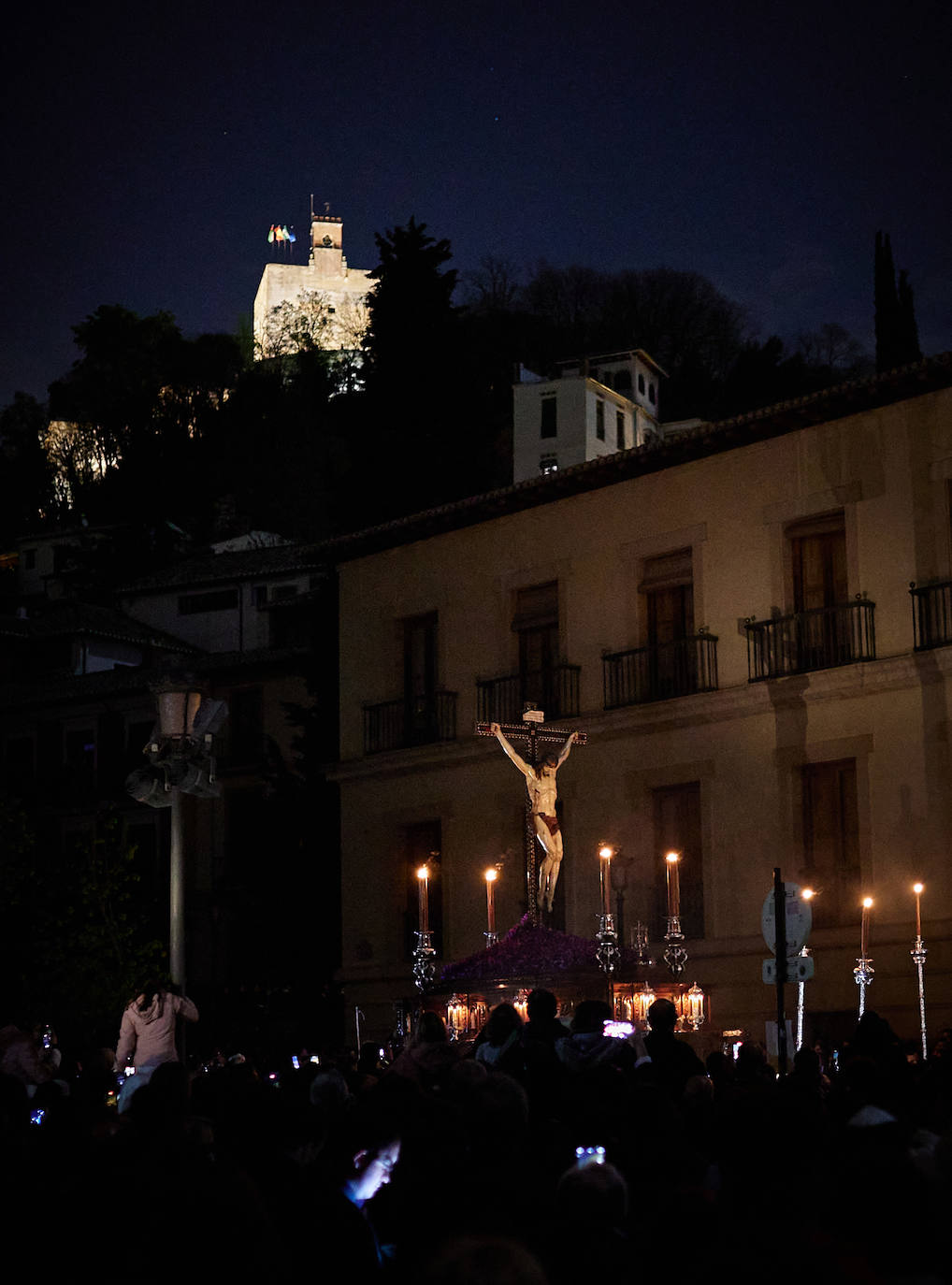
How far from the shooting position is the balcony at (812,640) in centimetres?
2414

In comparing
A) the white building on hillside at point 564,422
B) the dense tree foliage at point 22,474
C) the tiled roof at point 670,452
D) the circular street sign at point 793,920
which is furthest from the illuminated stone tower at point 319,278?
the circular street sign at point 793,920

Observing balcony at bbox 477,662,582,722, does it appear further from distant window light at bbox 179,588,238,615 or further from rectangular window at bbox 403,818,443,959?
distant window light at bbox 179,588,238,615

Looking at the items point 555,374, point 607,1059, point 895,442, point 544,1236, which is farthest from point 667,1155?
point 555,374

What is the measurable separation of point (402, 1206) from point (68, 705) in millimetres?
43810

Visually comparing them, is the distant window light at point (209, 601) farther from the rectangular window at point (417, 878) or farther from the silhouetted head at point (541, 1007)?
the silhouetted head at point (541, 1007)

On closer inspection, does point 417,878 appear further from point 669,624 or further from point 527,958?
point 527,958

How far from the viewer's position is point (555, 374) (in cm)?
7600

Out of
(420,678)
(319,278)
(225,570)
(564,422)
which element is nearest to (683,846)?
(420,678)

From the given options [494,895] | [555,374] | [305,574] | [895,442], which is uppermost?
[555,374]

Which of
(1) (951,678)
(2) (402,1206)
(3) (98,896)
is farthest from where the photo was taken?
(3) (98,896)

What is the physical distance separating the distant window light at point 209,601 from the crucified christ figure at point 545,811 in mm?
34697

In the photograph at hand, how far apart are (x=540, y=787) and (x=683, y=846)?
4038 mm

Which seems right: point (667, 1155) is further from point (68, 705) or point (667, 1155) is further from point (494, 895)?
point (68, 705)

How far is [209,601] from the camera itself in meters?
57.8
